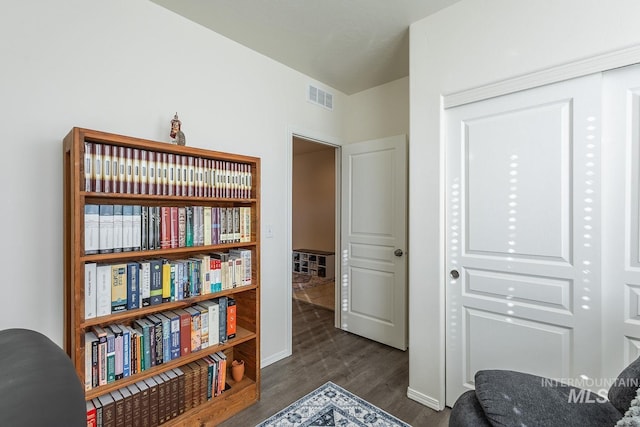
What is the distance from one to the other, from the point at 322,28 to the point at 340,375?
106 inches

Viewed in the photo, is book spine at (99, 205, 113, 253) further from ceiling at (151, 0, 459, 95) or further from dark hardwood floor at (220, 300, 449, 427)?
ceiling at (151, 0, 459, 95)

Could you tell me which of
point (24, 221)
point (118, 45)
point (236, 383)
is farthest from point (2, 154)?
point (236, 383)

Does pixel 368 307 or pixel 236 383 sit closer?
pixel 236 383

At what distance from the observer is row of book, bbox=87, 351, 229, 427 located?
1.52m

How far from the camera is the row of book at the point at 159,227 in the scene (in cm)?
150

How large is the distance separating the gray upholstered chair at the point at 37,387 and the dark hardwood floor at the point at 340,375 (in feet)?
5.19

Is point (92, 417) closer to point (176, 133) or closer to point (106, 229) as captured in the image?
point (106, 229)

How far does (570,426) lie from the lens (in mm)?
931

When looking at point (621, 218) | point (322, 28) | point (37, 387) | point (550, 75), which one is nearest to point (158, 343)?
point (37, 387)

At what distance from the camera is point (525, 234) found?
175 cm

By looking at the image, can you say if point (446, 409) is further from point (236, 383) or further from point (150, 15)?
point (150, 15)

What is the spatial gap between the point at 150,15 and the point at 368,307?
304cm

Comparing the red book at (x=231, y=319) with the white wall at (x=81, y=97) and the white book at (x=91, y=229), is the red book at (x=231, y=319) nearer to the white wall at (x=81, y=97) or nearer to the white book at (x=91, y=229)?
the white wall at (x=81, y=97)

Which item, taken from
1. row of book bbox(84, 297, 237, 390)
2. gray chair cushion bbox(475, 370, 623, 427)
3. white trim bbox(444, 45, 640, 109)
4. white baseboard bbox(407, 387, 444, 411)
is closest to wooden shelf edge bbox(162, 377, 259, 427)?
row of book bbox(84, 297, 237, 390)
